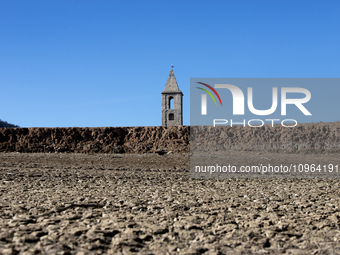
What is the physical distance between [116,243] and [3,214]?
2.05 m

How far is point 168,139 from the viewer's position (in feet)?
80.7

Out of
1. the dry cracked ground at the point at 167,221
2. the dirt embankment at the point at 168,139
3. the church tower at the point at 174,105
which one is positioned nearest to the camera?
the dry cracked ground at the point at 167,221

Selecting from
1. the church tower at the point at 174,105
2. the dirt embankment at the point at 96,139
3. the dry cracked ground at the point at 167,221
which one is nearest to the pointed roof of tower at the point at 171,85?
the church tower at the point at 174,105

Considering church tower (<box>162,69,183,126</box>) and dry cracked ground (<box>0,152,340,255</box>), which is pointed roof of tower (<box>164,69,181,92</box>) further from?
dry cracked ground (<box>0,152,340,255</box>)

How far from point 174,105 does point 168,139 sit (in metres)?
5.33

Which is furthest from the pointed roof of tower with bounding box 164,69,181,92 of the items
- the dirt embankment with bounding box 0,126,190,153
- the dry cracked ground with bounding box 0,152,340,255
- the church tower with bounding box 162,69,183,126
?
the dry cracked ground with bounding box 0,152,340,255

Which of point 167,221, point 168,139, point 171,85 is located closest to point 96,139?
point 168,139

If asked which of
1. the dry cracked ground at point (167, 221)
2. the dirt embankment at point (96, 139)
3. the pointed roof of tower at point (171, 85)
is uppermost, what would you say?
the pointed roof of tower at point (171, 85)

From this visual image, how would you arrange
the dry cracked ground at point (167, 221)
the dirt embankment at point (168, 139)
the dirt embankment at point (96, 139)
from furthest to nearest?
the dirt embankment at point (96, 139), the dirt embankment at point (168, 139), the dry cracked ground at point (167, 221)

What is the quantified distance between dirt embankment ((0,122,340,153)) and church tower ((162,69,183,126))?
3.63 meters

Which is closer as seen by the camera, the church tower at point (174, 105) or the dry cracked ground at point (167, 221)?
the dry cracked ground at point (167, 221)

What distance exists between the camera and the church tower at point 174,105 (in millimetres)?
28886

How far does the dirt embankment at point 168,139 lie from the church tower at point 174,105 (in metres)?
3.63

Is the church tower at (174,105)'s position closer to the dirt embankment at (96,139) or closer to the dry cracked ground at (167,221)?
the dirt embankment at (96,139)
